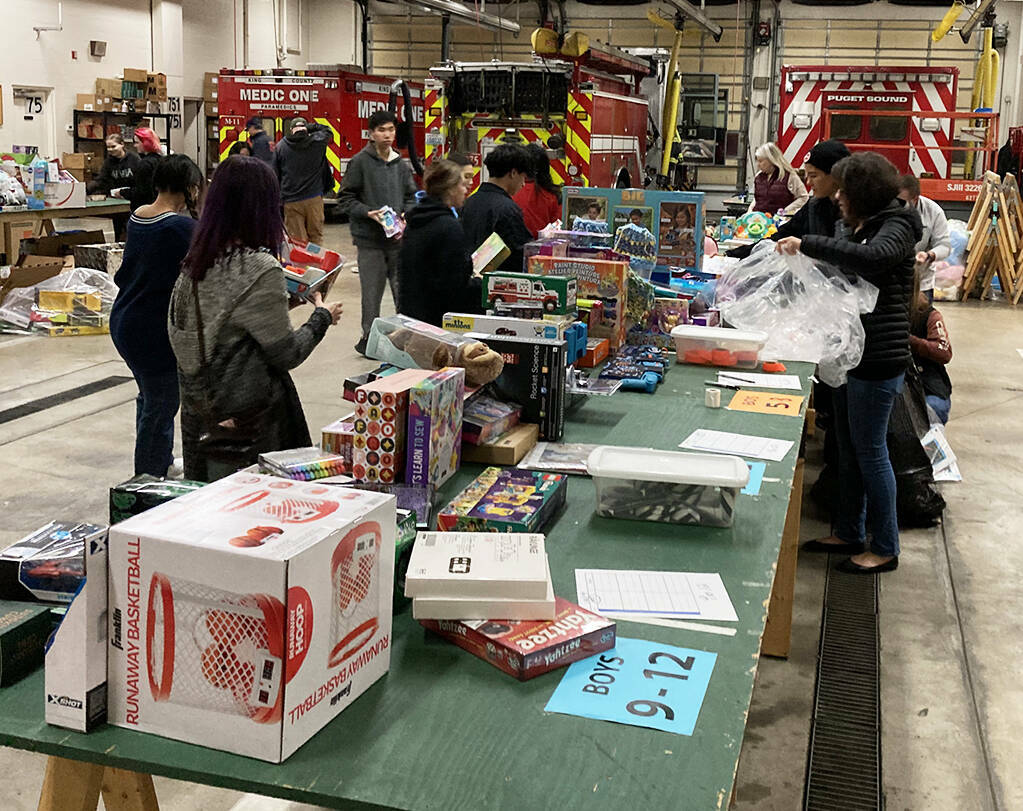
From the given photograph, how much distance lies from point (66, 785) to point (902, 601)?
3.13 m

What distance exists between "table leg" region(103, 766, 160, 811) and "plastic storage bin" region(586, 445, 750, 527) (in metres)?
1.05

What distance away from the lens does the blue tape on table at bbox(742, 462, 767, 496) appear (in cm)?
261

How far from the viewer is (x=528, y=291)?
347 cm

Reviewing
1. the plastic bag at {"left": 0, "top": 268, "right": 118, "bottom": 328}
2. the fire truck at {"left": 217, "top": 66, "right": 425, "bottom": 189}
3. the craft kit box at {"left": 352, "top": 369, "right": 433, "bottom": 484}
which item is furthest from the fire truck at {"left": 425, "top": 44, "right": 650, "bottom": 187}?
the craft kit box at {"left": 352, "top": 369, "right": 433, "bottom": 484}

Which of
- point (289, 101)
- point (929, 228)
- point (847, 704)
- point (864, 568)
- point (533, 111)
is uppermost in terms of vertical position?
point (289, 101)

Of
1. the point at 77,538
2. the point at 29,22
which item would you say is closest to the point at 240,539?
the point at 77,538

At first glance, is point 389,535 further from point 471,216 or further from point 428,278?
point 471,216

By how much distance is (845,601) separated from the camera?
402 cm

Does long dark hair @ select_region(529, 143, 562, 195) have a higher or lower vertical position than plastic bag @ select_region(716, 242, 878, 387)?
higher

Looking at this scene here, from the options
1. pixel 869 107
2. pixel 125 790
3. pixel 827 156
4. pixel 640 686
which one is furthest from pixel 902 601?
pixel 869 107

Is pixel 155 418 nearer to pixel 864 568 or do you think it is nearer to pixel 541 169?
pixel 864 568

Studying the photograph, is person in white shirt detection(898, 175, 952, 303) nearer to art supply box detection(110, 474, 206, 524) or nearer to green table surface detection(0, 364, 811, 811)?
green table surface detection(0, 364, 811, 811)

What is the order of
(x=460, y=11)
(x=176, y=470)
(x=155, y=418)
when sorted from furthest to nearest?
(x=460, y=11) → (x=176, y=470) → (x=155, y=418)

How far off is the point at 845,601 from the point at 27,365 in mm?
5519
